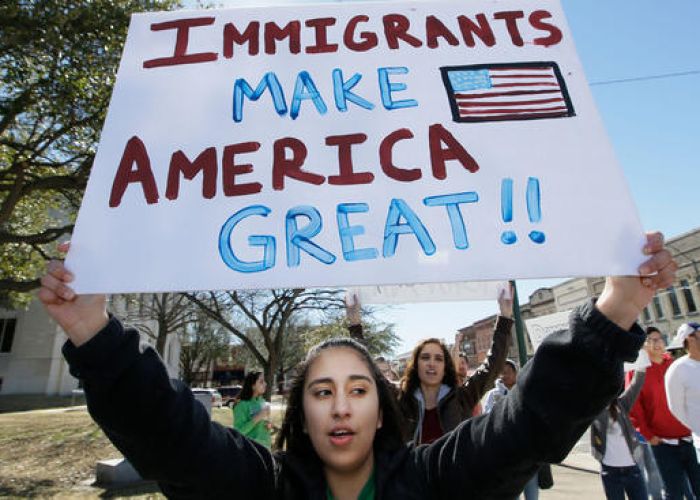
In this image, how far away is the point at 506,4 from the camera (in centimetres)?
181

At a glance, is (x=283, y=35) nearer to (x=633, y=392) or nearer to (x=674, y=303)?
(x=633, y=392)

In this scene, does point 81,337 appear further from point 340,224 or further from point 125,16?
point 125,16

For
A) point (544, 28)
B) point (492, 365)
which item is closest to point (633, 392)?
point (492, 365)

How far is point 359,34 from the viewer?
70.6 inches

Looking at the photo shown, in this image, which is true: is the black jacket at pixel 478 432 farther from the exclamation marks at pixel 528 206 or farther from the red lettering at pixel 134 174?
the red lettering at pixel 134 174

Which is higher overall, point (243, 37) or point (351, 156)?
point (243, 37)

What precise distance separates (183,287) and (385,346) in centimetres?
2287

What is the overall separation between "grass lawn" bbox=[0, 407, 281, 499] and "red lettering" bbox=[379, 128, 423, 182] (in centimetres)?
701

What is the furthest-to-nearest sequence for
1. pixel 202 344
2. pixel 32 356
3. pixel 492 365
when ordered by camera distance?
pixel 202 344 < pixel 32 356 < pixel 492 365

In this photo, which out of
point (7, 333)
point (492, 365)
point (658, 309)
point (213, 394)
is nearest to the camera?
point (492, 365)

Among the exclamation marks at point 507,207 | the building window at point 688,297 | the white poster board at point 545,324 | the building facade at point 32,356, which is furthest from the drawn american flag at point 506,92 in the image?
the building window at point 688,297

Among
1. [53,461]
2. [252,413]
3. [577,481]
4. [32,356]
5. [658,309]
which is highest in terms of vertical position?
[658,309]

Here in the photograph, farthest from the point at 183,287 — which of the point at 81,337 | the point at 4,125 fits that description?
the point at 4,125

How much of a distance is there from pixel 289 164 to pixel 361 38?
0.64m
